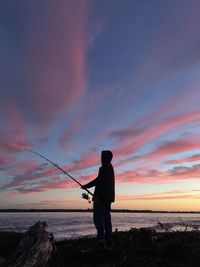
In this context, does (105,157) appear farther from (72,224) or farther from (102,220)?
(72,224)

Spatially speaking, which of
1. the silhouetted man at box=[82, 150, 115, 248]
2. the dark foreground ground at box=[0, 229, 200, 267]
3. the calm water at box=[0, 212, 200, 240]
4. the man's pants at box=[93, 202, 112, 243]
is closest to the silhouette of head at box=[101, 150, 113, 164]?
the silhouetted man at box=[82, 150, 115, 248]

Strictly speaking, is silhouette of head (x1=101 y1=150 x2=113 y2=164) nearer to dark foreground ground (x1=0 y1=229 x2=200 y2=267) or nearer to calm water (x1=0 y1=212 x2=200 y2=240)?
dark foreground ground (x1=0 y1=229 x2=200 y2=267)

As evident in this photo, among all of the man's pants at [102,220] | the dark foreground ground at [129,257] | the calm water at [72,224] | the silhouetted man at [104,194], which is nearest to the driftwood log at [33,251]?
the dark foreground ground at [129,257]

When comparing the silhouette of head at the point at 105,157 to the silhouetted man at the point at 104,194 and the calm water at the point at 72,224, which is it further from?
the calm water at the point at 72,224

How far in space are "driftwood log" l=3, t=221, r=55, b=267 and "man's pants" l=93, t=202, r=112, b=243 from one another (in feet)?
4.47

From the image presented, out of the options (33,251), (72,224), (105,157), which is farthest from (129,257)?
(72,224)

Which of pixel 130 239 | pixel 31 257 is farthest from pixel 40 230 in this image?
pixel 130 239

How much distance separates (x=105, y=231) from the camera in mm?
9672

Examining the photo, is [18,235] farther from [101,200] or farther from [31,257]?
[31,257]

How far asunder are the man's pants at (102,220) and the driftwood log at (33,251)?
1.36m

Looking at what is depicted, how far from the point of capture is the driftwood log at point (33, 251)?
20.8ft

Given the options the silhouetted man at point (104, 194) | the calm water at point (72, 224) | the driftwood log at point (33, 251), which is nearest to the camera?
the driftwood log at point (33, 251)

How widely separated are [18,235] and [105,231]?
318cm

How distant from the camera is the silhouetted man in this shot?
9398 millimetres
